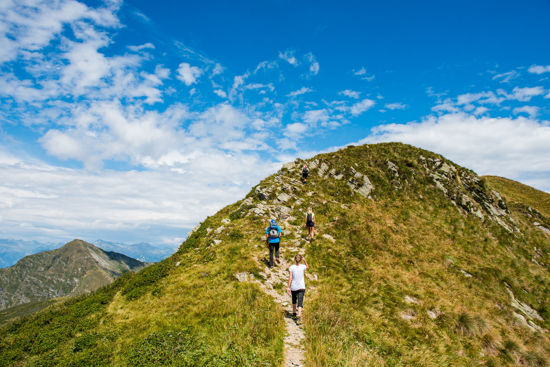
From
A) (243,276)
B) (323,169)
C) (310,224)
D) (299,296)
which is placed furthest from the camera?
(323,169)

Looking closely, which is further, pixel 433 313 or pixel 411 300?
pixel 411 300

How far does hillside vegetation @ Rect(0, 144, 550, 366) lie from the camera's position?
951 centimetres

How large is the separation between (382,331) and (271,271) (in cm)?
710

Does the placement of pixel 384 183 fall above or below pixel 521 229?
above

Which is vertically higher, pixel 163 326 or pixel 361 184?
pixel 361 184

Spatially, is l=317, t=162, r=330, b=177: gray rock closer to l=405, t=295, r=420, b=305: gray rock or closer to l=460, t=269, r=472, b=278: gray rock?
l=460, t=269, r=472, b=278: gray rock

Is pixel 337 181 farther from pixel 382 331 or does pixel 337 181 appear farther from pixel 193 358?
pixel 193 358

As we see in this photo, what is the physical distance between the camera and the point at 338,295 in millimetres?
14242

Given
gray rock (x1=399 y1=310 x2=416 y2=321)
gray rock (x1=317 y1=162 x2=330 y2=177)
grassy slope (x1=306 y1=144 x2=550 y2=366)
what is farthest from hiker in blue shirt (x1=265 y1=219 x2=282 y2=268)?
gray rock (x1=317 y1=162 x2=330 y2=177)

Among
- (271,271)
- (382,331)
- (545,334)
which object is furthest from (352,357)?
(545,334)

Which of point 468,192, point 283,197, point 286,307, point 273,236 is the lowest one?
point 286,307

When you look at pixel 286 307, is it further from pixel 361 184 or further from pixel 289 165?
pixel 289 165

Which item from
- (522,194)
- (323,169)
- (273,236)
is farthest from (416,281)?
(522,194)

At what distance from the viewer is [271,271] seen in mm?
16266
